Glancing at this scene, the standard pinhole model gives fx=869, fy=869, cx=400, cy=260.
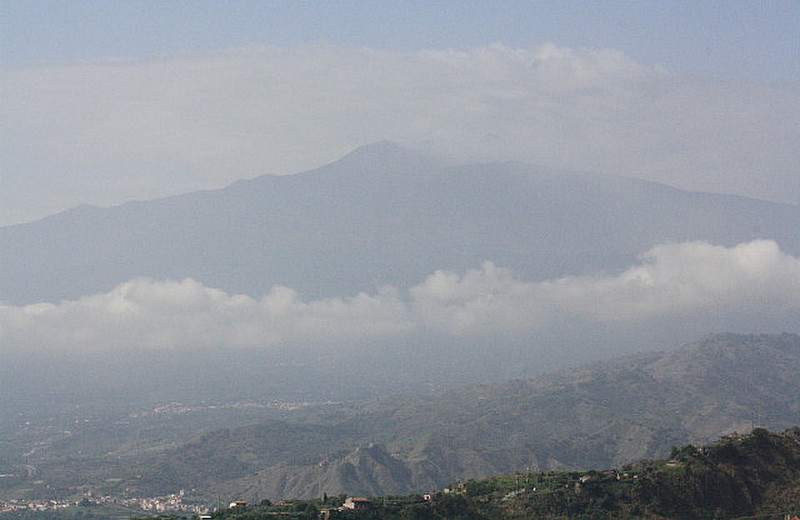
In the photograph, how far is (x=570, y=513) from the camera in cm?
7556

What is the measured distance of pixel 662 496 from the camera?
74500mm

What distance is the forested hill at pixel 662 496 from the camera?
72.6 m

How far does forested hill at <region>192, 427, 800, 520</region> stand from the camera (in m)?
72.6

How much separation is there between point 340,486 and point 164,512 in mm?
32323

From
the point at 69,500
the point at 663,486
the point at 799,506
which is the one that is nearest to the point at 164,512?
the point at 69,500

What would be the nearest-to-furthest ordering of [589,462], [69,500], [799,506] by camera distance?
1. [799,506]
2. [69,500]
3. [589,462]

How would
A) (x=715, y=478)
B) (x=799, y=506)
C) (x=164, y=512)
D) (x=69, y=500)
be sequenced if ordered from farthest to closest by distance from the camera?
(x=69, y=500) < (x=164, y=512) < (x=715, y=478) < (x=799, y=506)

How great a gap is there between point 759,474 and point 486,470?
356ft

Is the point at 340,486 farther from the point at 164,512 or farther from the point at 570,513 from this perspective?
the point at 570,513

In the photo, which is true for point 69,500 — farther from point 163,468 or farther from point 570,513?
point 570,513

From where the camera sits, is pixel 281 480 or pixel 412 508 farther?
pixel 281 480

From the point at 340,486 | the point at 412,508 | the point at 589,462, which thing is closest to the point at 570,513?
the point at 412,508

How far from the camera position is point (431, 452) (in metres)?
192

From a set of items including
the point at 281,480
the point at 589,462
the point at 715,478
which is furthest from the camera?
the point at 589,462
